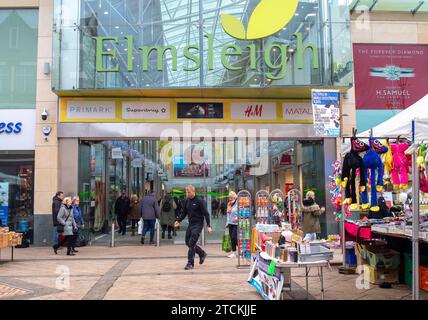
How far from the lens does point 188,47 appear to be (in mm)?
13531

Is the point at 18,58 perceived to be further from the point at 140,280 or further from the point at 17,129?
the point at 140,280

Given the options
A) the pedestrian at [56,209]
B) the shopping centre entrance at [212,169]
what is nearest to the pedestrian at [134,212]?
the shopping centre entrance at [212,169]

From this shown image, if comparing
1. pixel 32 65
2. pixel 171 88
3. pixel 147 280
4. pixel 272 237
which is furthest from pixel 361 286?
pixel 32 65

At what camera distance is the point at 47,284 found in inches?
323

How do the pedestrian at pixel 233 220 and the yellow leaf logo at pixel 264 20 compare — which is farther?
the yellow leaf logo at pixel 264 20

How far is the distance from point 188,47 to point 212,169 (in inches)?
163

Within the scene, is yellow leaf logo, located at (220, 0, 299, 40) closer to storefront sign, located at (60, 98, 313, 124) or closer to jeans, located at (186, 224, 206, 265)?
storefront sign, located at (60, 98, 313, 124)

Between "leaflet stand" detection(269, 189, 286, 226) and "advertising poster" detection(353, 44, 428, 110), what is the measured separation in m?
5.79

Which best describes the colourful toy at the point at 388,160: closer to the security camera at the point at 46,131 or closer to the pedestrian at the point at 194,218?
the pedestrian at the point at 194,218

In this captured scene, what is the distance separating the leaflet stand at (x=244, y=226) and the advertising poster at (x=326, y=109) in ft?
8.72

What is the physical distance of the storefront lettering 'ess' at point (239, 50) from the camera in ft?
44.3

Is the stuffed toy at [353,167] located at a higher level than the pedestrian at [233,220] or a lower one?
higher

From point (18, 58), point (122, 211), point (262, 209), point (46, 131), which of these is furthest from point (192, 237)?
point (18, 58)
